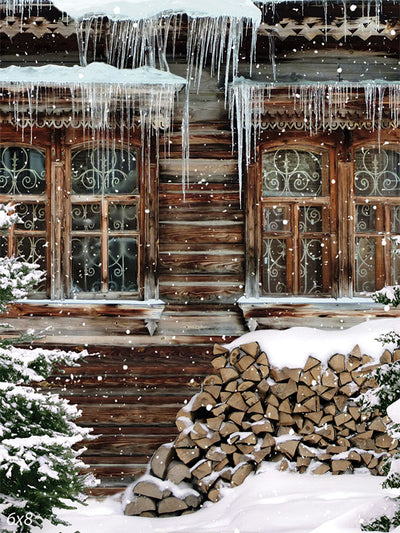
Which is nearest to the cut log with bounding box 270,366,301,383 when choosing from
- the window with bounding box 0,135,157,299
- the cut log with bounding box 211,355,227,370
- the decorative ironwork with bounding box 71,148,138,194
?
the cut log with bounding box 211,355,227,370

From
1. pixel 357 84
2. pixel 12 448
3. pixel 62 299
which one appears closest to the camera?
pixel 12 448

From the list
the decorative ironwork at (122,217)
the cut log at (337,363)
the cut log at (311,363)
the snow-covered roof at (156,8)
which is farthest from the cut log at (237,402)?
the snow-covered roof at (156,8)

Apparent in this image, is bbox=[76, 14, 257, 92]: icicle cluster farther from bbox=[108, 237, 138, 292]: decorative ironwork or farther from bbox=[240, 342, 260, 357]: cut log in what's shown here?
bbox=[240, 342, 260, 357]: cut log

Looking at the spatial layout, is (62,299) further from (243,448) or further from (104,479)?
(243,448)

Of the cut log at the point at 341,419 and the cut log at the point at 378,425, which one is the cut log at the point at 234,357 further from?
the cut log at the point at 378,425

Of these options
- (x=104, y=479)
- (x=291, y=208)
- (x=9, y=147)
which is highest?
(x=9, y=147)

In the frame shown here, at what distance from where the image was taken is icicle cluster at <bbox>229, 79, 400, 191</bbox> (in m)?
6.86

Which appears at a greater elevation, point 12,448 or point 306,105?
point 306,105

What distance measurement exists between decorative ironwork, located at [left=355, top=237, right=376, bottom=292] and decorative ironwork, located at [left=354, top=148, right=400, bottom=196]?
57 centimetres

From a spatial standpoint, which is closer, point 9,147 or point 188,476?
point 188,476

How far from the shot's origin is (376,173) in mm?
7602

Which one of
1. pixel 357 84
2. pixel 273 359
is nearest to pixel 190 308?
pixel 273 359

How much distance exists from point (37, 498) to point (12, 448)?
15.3 inches

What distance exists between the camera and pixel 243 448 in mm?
6328
